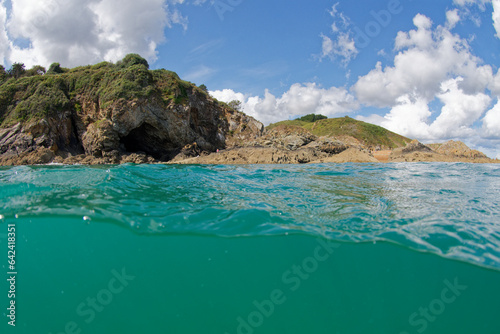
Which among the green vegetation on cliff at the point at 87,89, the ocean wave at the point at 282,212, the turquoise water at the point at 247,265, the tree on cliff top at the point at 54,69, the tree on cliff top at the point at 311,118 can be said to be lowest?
the turquoise water at the point at 247,265

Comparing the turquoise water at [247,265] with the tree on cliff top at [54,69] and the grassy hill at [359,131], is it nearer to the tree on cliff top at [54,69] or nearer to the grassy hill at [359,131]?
the tree on cliff top at [54,69]

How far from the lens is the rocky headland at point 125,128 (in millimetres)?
24469

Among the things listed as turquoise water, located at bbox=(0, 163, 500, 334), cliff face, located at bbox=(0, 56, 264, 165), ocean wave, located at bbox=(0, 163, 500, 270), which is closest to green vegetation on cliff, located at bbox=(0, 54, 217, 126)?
cliff face, located at bbox=(0, 56, 264, 165)

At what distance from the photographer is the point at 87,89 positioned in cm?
2880

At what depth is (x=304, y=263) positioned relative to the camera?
5.05m

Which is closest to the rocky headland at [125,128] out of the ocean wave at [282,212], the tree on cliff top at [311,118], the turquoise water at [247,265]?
the ocean wave at [282,212]

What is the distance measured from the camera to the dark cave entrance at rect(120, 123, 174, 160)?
27891 mm

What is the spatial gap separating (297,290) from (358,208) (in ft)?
8.15

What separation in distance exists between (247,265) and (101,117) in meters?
26.7

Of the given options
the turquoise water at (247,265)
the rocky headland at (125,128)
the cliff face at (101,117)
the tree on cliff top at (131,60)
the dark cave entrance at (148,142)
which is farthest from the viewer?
the tree on cliff top at (131,60)

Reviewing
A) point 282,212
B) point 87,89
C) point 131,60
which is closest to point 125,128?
point 87,89

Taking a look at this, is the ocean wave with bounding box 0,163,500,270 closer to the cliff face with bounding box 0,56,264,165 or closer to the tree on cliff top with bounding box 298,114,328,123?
the cliff face with bounding box 0,56,264,165

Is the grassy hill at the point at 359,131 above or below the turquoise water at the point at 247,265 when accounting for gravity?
above

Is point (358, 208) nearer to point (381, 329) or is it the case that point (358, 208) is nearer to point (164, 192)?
point (381, 329)
